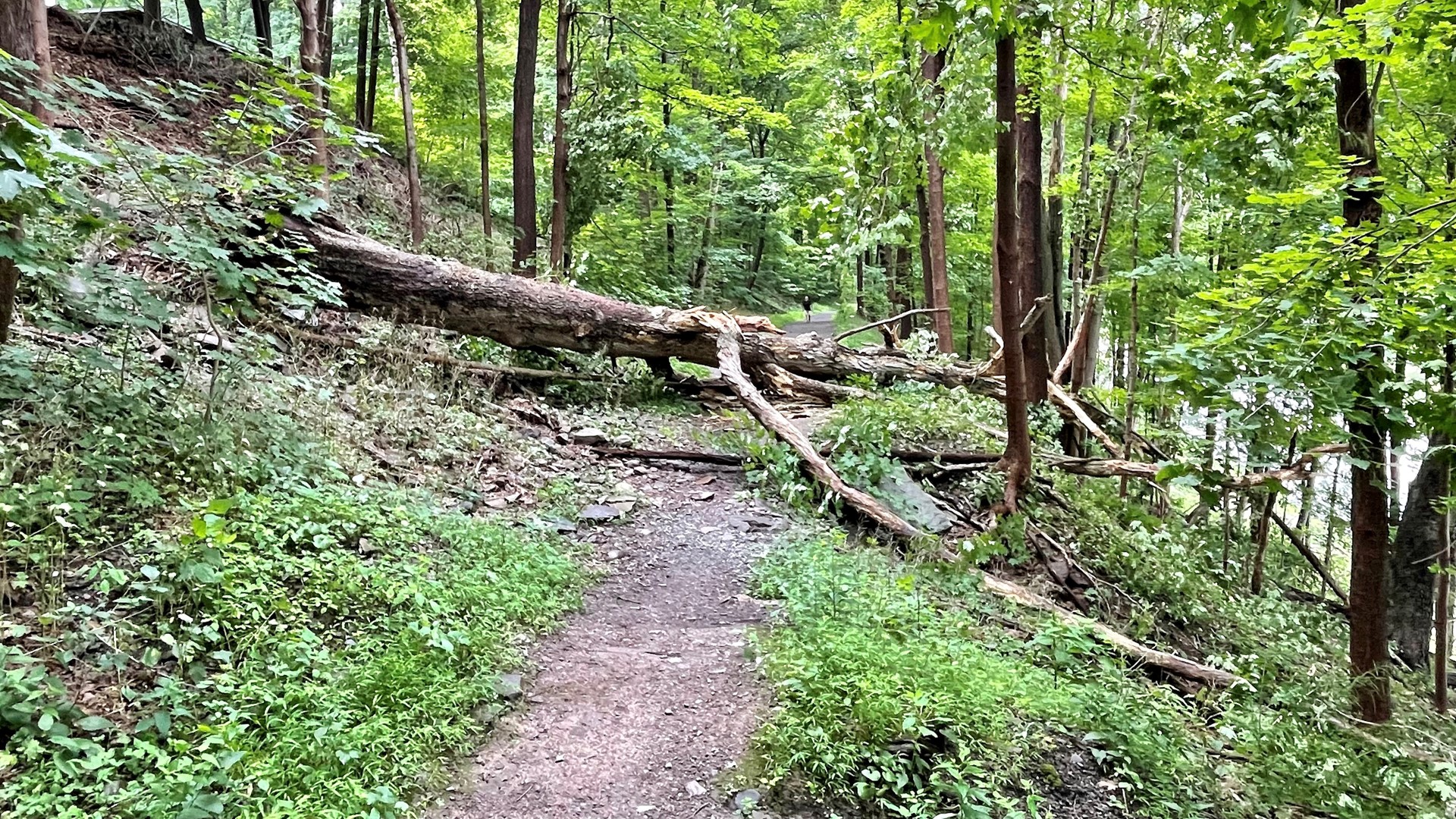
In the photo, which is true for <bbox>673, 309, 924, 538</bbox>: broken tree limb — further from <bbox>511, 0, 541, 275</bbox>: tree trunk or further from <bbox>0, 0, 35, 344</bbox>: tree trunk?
<bbox>0, 0, 35, 344</bbox>: tree trunk

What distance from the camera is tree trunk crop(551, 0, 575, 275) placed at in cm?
1166

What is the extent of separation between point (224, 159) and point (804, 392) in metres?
6.71

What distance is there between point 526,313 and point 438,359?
1.19 meters

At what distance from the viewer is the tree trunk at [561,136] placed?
11656mm

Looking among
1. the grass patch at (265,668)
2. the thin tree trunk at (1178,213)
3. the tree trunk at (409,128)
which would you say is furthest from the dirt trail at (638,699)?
the tree trunk at (409,128)

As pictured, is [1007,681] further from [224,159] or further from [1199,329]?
[224,159]

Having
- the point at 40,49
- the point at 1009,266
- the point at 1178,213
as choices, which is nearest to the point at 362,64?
the point at 40,49

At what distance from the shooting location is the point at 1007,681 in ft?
13.4

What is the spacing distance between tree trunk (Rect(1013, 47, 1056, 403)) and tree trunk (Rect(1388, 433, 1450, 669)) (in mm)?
4021

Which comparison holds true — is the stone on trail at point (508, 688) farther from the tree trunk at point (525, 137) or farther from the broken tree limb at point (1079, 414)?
the tree trunk at point (525, 137)

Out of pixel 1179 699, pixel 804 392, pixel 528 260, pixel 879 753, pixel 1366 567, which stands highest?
pixel 528 260

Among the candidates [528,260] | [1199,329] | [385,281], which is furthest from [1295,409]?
[528,260]

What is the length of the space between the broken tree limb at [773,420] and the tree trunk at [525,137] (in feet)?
11.8

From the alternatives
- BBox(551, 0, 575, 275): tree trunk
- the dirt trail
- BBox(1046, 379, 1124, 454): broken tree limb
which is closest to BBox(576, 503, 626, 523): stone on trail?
the dirt trail
